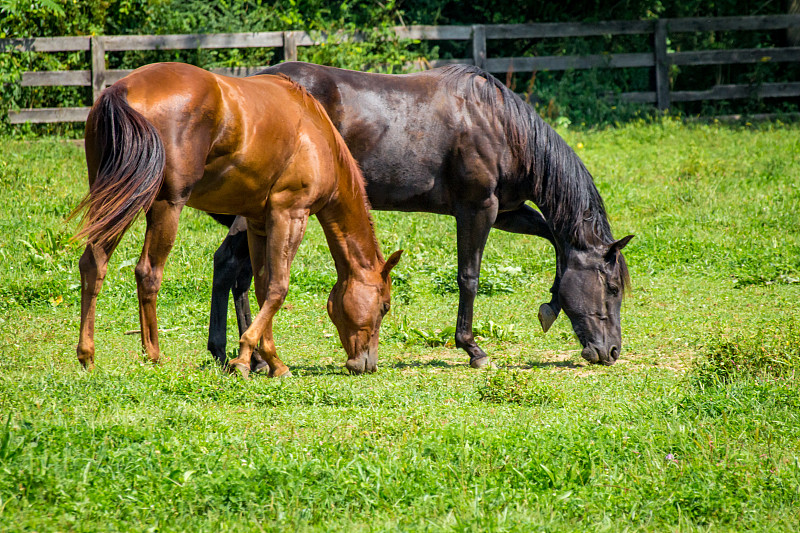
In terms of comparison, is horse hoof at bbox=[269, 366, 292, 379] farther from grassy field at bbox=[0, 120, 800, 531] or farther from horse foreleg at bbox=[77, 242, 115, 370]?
horse foreleg at bbox=[77, 242, 115, 370]

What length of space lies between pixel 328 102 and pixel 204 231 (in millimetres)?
4179

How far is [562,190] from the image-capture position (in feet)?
22.0

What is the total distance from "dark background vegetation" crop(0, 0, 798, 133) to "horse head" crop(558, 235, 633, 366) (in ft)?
27.1

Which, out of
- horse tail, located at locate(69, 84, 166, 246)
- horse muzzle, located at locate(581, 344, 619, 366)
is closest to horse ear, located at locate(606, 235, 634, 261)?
horse muzzle, located at locate(581, 344, 619, 366)

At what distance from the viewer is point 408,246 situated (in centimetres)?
984

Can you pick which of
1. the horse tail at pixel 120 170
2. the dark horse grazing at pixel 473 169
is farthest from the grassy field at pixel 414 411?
the horse tail at pixel 120 170

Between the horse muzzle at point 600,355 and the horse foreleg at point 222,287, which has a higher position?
the horse foreleg at point 222,287

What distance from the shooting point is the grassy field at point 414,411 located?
331 cm

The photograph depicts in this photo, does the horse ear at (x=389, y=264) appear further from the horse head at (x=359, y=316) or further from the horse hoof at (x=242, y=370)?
the horse hoof at (x=242, y=370)

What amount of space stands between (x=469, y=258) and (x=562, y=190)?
92cm

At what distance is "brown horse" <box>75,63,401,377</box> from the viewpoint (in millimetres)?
4570

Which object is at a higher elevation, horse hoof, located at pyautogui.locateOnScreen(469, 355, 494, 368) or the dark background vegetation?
the dark background vegetation

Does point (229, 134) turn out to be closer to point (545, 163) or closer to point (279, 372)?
point (279, 372)

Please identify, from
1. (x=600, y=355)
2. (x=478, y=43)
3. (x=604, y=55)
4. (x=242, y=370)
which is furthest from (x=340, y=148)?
(x=604, y=55)
